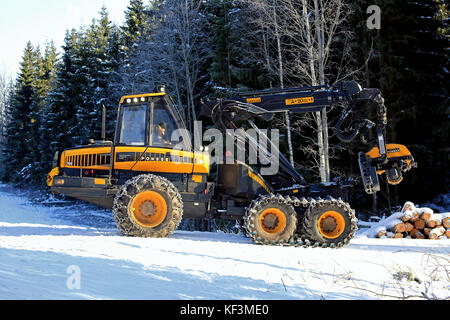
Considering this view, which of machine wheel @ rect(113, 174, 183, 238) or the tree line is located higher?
the tree line

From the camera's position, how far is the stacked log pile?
9.80 m

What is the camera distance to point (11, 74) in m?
73.2

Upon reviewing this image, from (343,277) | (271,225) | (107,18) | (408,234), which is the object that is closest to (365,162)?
(271,225)

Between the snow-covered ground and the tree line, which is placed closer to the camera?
the snow-covered ground

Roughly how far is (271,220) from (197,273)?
335 centimetres

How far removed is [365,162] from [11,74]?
Answer: 7883 centimetres

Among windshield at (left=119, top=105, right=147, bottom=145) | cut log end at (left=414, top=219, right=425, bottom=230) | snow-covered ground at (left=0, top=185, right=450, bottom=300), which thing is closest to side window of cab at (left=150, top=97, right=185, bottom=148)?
windshield at (left=119, top=105, right=147, bottom=145)

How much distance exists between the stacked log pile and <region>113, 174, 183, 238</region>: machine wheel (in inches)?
214

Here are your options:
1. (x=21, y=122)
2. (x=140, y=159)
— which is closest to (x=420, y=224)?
(x=140, y=159)

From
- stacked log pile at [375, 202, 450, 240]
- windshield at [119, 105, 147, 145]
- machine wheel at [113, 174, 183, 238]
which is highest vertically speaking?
windshield at [119, 105, 147, 145]

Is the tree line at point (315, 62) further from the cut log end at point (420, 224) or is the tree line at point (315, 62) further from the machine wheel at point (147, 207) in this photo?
the machine wheel at point (147, 207)

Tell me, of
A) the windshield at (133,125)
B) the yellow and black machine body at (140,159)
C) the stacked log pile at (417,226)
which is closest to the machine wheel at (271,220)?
the yellow and black machine body at (140,159)

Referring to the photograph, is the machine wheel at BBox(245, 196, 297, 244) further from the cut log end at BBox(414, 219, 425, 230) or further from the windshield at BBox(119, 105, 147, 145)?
the cut log end at BBox(414, 219, 425, 230)
